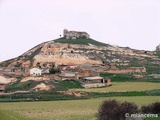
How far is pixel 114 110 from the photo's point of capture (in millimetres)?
21219

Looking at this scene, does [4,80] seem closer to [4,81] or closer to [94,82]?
[4,81]

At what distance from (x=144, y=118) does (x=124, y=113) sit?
5.33 feet

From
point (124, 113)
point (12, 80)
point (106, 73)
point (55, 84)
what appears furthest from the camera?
point (106, 73)

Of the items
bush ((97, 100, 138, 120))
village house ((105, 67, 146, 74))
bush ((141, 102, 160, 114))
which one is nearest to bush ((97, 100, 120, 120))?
bush ((97, 100, 138, 120))

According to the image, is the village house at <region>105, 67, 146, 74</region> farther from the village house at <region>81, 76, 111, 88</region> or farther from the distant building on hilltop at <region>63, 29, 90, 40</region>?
the distant building on hilltop at <region>63, 29, 90, 40</region>

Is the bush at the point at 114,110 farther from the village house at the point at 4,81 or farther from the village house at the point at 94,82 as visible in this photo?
the village house at the point at 4,81

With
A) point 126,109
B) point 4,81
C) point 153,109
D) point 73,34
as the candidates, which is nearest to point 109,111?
point 126,109

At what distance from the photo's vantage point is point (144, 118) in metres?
19.9

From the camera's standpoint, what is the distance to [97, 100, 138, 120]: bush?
68.8 ft

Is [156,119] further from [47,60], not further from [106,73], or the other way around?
[47,60]

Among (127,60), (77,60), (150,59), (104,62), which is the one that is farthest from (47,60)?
(150,59)

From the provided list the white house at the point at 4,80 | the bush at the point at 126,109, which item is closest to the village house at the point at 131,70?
the white house at the point at 4,80

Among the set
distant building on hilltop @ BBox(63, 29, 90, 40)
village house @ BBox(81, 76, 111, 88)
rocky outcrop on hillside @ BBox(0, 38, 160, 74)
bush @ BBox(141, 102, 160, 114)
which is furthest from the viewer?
distant building on hilltop @ BBox(63, 29, 90, 40)

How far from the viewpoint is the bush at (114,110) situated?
20969 millimetres
